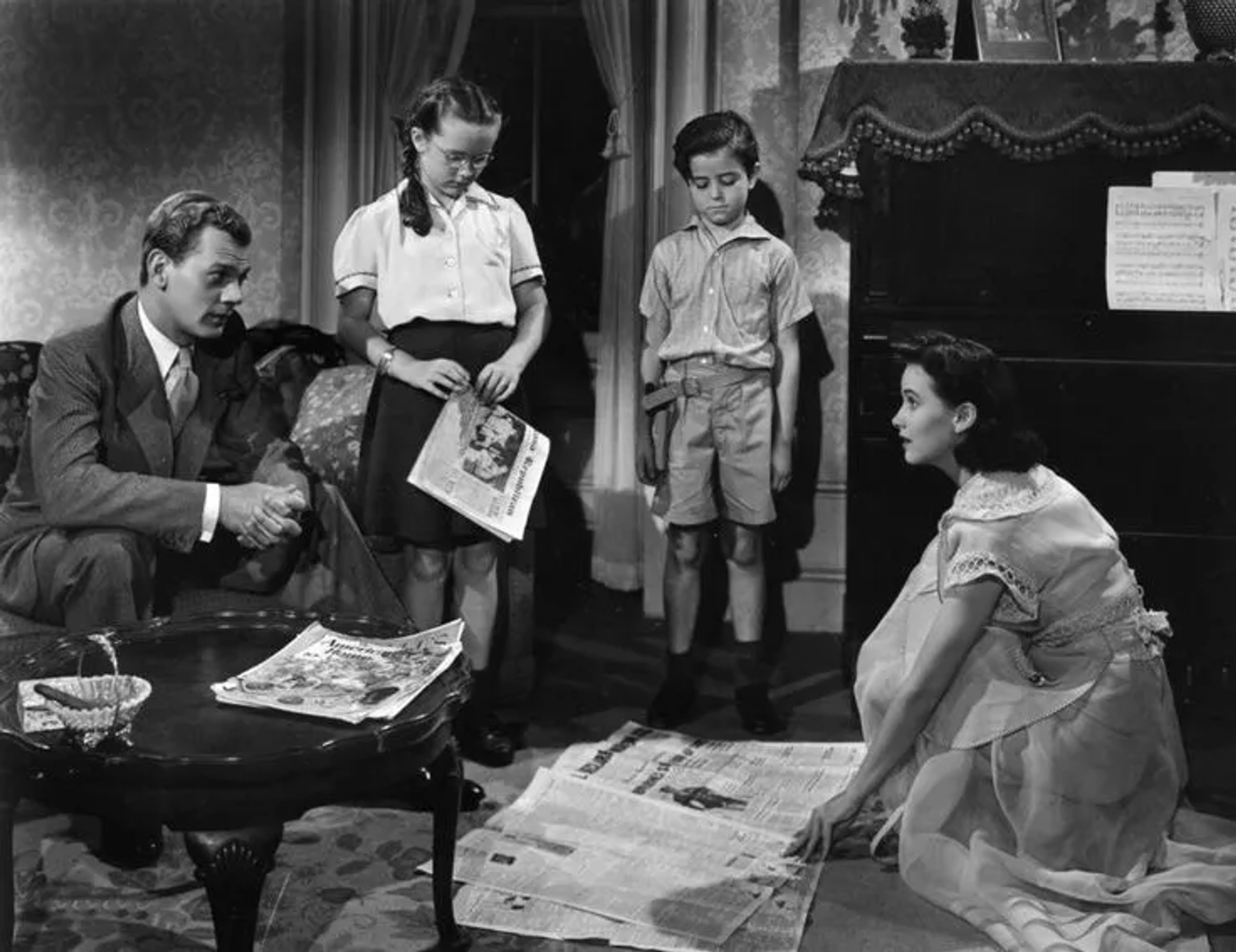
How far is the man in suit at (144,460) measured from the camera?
8.21 ft

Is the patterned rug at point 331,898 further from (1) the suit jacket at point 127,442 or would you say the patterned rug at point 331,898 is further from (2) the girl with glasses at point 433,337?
(1) the suit jacket at point 127,442


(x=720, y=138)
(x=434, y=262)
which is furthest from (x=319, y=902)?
(x=720, y=138)

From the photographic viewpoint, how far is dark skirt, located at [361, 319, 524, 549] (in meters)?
2.93

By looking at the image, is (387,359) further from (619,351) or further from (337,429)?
(619,351)

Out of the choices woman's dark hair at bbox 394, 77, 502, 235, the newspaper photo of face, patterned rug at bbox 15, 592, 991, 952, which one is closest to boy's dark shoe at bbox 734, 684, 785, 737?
patterned rug at bbox 15, 592, 991, 952

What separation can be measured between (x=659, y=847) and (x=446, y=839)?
51 centimetres

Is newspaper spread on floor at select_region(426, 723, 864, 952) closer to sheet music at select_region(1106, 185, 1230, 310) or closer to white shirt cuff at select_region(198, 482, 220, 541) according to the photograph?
white shirt cuff at select_region(198, 482, 220, 541)

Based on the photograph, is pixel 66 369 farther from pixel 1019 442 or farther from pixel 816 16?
pixel 816 16

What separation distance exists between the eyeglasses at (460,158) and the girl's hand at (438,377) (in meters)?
0.36

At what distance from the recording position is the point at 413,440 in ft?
9.66

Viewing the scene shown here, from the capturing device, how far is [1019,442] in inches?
91.8


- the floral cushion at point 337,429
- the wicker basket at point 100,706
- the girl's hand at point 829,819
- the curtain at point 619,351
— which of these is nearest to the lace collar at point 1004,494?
the girl's hand at point 829,819

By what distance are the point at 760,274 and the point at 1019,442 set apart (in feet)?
3.48

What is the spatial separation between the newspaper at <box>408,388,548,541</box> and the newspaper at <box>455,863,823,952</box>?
0.77m
